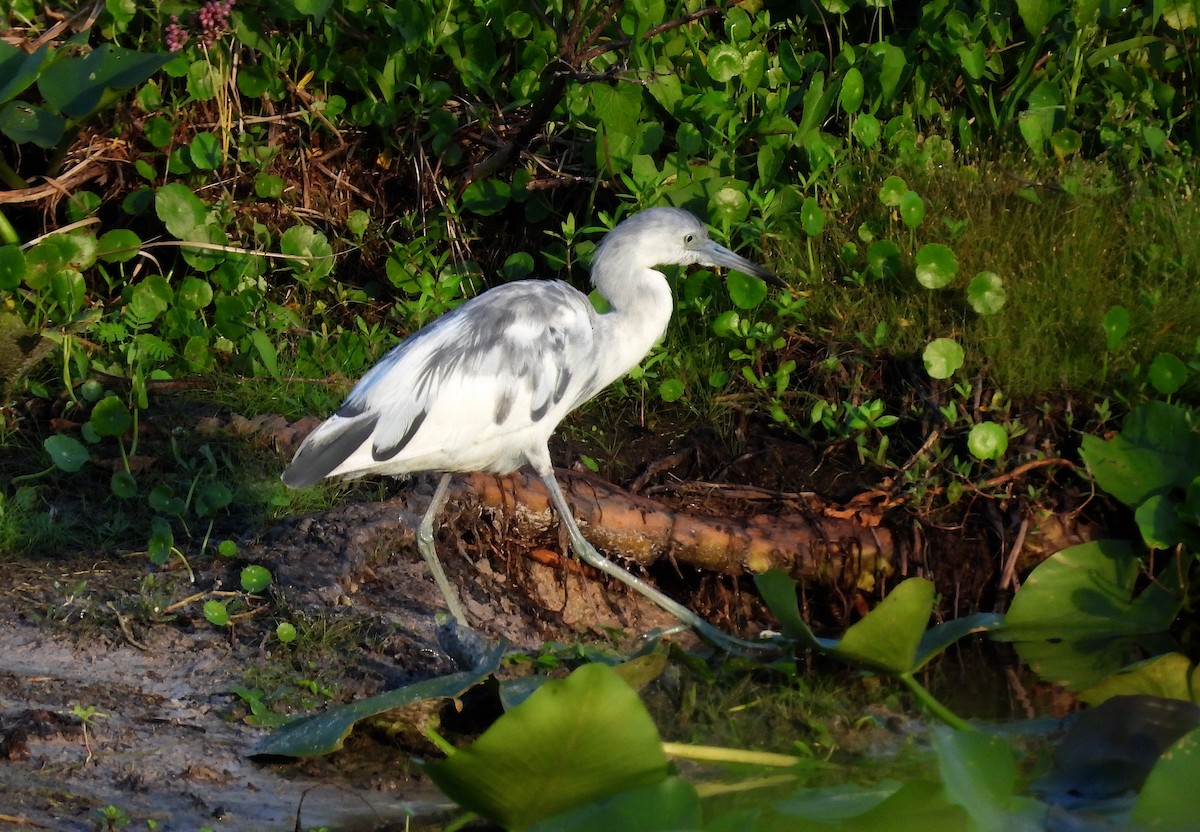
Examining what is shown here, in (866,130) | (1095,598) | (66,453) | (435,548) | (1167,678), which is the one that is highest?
(866,130)

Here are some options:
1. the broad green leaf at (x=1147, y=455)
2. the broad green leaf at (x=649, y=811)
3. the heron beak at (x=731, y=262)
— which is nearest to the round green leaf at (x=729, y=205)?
the heron beak at (x=731, y=262)

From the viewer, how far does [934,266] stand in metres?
5.16

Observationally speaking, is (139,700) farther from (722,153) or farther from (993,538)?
(722,153)

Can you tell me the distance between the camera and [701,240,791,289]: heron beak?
5051 millimetres

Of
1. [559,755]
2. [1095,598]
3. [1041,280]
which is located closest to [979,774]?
[559,755]

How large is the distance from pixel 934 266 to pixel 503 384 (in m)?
1.71

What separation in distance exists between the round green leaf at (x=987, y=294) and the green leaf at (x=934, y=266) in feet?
0.35

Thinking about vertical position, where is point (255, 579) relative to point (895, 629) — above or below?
below

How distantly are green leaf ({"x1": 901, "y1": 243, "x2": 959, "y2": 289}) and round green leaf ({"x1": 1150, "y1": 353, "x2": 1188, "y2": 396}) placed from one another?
0.79m

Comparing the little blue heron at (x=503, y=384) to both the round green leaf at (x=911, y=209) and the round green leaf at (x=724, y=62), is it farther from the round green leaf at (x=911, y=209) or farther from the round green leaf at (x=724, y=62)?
the round green leaf at (x=724, y=62)

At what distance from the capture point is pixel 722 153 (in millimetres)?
5875

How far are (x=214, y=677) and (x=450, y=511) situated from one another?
1188 mm

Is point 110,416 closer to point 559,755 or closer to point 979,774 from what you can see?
point 559,755

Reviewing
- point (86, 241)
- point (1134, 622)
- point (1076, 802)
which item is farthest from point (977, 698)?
point (86, 241)
